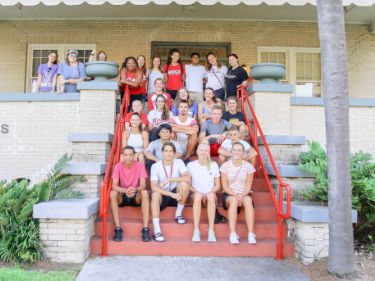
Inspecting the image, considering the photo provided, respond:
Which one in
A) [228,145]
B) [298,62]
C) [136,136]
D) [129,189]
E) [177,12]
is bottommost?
[129,189]

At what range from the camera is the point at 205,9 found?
1042 cm

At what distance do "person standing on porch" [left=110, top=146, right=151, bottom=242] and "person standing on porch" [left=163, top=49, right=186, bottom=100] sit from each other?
3.22 metres

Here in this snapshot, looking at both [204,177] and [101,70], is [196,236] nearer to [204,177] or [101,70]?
[204,177]

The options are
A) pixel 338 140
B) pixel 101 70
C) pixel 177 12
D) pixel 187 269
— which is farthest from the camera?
pixel 177 12

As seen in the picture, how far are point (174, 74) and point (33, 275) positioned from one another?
17.7ft

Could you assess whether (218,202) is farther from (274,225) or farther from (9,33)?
(9,33)

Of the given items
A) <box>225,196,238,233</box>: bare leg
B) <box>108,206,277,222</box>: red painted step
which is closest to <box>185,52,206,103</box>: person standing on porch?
<box>108,206,277,222</box>: red painted step

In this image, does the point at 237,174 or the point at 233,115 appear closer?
the point at 237,174

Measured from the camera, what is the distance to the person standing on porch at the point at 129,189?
18.6ft

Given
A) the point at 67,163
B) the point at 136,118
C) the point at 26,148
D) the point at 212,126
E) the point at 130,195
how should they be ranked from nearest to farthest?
Answer: the point at 130,195 < the point at 67,163 < the point at 136,118 < the point at 212,126 < the point at 26,148

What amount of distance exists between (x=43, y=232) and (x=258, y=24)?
8.57 m

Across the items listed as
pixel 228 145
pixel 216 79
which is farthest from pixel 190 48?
pixel 228 145

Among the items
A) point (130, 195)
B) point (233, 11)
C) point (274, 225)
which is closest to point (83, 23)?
point (233, 11)

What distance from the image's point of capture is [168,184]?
19.5 feet
